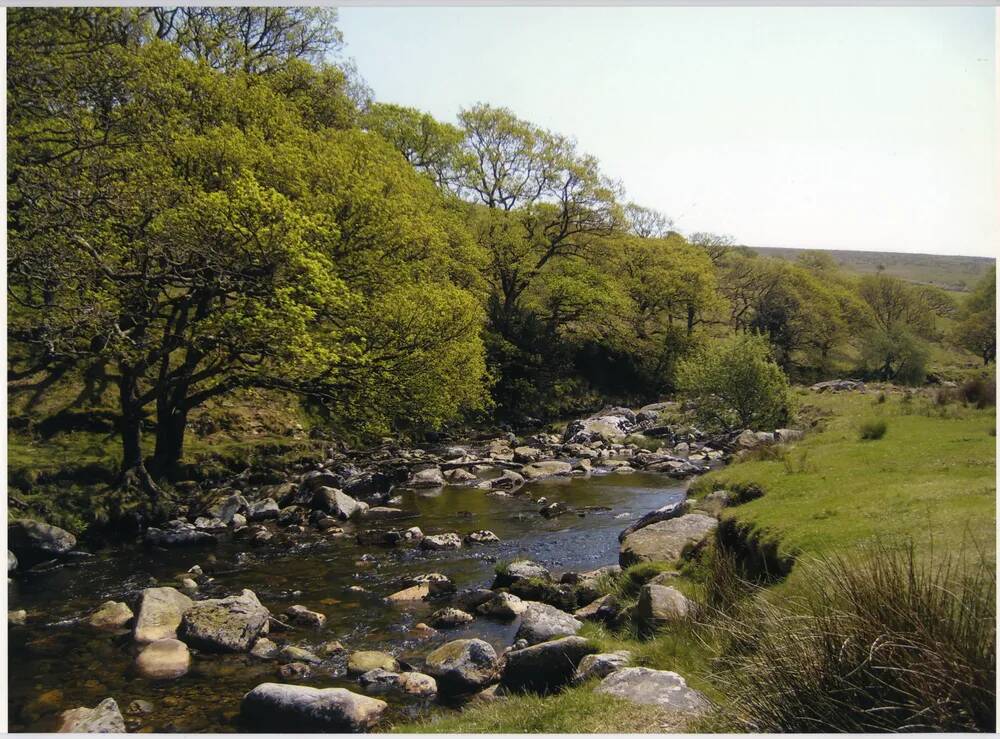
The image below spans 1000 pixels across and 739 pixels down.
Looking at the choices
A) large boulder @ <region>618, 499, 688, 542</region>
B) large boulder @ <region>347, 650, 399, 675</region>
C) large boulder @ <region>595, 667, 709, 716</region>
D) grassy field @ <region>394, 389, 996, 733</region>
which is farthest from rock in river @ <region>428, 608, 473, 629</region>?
large boulder @ <region>618, 499, 688, 542</region>

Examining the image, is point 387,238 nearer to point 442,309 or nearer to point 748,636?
point 442,309

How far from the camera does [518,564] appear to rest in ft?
46.1

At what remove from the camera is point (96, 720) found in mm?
8289

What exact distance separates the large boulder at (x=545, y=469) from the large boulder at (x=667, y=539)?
421 inches

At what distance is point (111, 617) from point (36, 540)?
15.7ft

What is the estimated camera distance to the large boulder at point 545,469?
25.8 meters

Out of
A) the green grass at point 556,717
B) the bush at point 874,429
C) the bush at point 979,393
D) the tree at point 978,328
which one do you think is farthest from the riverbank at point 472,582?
the tree at point 978,328

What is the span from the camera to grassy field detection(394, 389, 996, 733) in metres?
7.02

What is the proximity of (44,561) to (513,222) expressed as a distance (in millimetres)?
34446

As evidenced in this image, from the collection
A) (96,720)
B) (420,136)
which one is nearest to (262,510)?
(96,720)

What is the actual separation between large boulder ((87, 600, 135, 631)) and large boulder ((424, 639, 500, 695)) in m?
5.57

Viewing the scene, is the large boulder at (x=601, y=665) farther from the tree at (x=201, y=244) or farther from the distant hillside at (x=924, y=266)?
the tree at (x=201, y=244)

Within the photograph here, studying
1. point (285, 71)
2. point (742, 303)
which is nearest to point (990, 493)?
point (285, 71)

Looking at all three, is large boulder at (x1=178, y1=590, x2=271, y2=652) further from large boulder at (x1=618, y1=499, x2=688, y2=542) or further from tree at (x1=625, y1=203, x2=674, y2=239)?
tree at (x1=625, y1=203, x2=674, y2=239)
